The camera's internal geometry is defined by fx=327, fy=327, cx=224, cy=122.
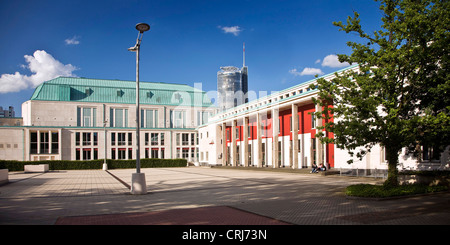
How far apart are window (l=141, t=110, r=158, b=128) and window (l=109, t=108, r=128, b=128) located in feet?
12.2

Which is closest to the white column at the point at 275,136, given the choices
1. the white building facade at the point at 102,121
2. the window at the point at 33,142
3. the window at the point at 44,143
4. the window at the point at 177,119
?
the white building facade at the point at 102,121

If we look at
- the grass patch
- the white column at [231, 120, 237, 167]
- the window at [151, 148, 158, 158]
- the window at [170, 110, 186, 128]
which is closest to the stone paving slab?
the grass patch

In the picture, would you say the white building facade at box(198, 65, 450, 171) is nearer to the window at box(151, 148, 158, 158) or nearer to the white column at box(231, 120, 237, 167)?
the white column at box(231, 120, 237, 167)

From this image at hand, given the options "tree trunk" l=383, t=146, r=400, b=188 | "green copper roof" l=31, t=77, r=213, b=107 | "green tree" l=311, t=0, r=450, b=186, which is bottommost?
"tree trunk" l=383, t=146, r=400, b=188

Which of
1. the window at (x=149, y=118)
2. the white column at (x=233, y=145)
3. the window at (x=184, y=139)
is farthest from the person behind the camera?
the window at (x=184, y=139)

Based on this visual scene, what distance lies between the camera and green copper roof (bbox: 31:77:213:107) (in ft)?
226

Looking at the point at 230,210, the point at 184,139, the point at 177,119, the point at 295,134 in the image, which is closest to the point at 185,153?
the point at 184,139

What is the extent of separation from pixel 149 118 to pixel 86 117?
13.4 m

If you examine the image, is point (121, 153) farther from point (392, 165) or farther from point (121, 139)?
point (392, 165)

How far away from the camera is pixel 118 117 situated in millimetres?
73125

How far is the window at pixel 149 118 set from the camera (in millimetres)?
74812

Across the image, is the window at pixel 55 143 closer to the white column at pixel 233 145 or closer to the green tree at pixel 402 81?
the white column at pixel 233 145

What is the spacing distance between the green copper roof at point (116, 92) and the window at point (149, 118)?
2314 mm
